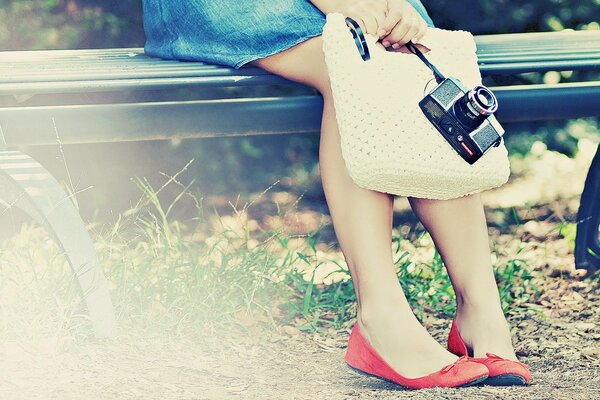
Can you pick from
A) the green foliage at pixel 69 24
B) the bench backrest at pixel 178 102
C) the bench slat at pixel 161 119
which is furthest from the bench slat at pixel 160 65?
the green foliage at pixel 69 24

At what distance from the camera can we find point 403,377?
2369 mm

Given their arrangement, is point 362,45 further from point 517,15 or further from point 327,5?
point 517,15

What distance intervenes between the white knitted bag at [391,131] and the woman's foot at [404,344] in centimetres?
26

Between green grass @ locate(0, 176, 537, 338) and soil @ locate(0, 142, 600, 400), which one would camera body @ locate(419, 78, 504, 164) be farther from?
green grass @ locate(0, 176, 537, 338)

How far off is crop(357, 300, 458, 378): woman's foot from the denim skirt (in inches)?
24.7

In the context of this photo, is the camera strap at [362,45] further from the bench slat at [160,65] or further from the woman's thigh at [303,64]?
the bench slat at [160,65]

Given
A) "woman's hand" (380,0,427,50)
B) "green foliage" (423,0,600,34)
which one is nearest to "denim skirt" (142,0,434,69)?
"woman's hand" (380,0,427,50)

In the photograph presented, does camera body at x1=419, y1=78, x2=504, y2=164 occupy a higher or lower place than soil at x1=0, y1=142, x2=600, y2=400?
higher

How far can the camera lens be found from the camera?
221 centimetres

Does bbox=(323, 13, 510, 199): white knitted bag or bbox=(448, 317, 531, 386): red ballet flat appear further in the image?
bbox=(448, 317, 531, 386): red ballet flat

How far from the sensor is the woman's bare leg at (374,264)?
7.71ft

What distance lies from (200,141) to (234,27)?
1987 mm

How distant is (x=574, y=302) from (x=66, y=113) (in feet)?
5.02

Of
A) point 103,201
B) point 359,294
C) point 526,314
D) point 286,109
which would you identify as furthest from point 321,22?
point 103,201
